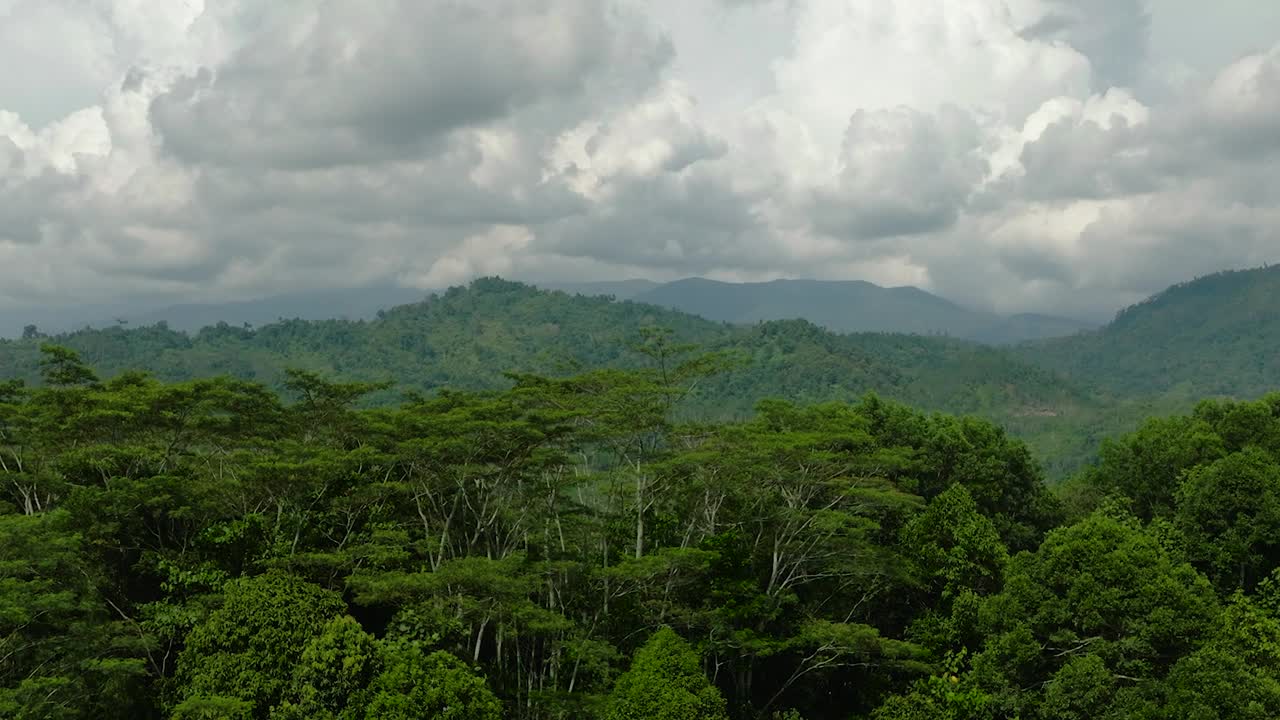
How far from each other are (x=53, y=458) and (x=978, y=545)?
28309mm

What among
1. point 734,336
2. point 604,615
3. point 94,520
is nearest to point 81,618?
point 94,520

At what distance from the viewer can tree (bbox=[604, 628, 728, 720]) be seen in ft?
71.7

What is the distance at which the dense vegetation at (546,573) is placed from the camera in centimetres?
2095

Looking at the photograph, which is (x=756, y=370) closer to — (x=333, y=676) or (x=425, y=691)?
(x=333, y=676)

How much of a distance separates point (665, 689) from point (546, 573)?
4746 millimetres

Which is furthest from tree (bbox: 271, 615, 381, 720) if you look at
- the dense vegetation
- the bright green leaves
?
the bright green leaves

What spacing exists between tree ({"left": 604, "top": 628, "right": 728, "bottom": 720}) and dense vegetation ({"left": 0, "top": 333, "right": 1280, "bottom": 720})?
72 millimetres

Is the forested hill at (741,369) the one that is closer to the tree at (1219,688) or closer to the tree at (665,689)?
the tree at (1219,688)

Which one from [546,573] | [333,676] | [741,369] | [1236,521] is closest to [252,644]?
[333,676]

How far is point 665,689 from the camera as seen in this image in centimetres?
2200

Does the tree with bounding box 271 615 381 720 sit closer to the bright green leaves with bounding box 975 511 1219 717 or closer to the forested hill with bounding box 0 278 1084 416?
the bright green leaves with bounding box 975 511 1219 717

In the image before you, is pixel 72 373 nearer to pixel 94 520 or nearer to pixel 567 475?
pixel 94 520

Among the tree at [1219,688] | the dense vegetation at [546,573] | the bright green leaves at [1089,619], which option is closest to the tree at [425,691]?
the dense vegetation at [546,573]

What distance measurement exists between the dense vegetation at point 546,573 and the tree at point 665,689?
2.9 inches
